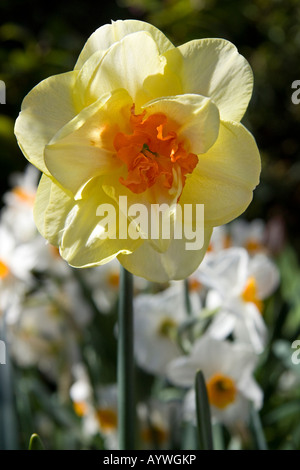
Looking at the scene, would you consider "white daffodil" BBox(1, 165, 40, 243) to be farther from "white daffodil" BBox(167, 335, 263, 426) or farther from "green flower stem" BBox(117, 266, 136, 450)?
"green flower stem" BBox(117, 266, 136, 450)

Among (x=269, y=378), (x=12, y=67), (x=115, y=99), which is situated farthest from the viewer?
(x=12, y=67)

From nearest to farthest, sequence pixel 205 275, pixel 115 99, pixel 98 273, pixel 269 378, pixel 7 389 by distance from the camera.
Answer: pixel 115 99, pixel 7 389, pixel 205 275, pixel 269 378, pixel 98 273

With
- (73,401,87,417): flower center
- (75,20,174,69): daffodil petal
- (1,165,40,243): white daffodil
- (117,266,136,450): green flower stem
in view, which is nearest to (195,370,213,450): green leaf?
(117,266,136,450): green flower stem

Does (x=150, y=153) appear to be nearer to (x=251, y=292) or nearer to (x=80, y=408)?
(x=251, y=292)

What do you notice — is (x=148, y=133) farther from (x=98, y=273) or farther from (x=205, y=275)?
(x=98, y=273)

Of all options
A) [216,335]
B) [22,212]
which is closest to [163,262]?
[216,335]
